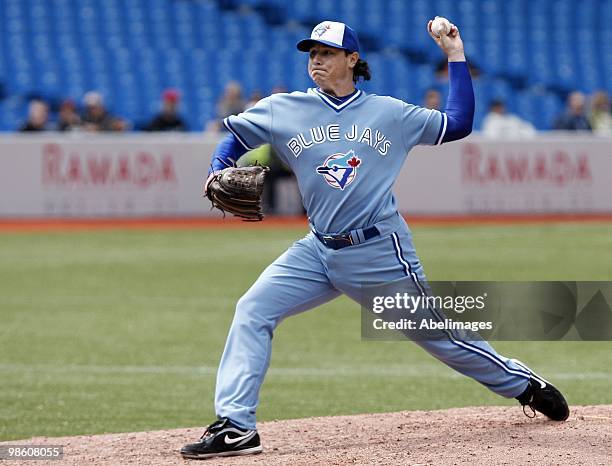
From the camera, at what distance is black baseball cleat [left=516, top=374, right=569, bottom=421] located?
239 inches

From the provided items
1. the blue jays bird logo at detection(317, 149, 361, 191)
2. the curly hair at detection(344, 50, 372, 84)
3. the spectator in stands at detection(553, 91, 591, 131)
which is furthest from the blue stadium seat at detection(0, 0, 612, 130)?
the blue jays bird logo at detection(317, 149, 361, 191)

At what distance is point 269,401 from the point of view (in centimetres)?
786

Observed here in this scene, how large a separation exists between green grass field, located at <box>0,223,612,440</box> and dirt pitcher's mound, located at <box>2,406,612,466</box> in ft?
2.73

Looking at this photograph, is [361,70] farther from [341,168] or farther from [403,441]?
[403,441]

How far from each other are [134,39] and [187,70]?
146 centimetres

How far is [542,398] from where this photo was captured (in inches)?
240

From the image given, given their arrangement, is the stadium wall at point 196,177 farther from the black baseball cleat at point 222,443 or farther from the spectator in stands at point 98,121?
the black baseball cleat at point 222,443

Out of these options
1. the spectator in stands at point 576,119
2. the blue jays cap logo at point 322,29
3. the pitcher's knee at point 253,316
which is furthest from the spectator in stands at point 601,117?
the pitcher's knee at point 253,316

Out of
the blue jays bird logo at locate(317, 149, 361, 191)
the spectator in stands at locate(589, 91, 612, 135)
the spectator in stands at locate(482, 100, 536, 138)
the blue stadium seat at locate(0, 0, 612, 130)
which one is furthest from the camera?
the blue stadium seat at locate(0, 0, 612, 130)

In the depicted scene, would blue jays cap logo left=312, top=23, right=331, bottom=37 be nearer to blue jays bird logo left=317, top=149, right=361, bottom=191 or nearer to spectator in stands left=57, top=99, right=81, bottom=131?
blue jays bird logo left=317, top=149, right=361, bottom=191

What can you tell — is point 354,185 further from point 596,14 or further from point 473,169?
point 596,14

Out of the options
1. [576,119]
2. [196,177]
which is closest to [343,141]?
[196,177]

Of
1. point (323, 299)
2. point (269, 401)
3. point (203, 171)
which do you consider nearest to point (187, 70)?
point (203, 171)

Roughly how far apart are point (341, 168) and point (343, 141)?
0.42 feet
